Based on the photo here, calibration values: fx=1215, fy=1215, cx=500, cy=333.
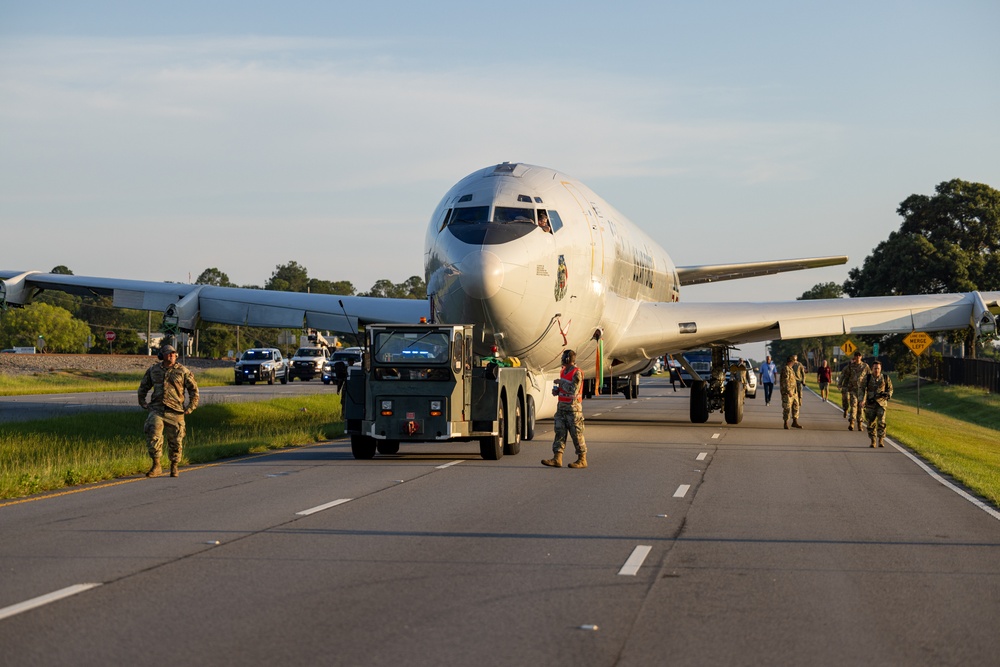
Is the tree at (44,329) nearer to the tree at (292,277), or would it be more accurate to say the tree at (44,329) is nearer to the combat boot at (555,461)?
the tree at (292,277)

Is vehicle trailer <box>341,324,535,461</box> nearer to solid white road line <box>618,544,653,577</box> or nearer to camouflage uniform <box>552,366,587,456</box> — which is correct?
camouflage uniform <box>552,366,587,456</box>

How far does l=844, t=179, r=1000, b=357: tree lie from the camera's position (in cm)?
6569

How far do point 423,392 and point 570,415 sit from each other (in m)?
2.34

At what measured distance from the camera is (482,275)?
2077cm

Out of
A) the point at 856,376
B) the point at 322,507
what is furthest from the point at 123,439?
the point at 856,376

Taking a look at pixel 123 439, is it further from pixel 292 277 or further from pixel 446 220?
pixel 292 277

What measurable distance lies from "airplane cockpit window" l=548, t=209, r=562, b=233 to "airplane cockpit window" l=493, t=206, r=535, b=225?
0.51 meters

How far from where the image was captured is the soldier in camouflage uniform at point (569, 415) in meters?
18.1

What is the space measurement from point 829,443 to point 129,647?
20.0 m

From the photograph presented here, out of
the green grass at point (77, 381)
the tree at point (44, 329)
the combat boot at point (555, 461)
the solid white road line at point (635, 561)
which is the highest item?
the tree at point (44, 329)

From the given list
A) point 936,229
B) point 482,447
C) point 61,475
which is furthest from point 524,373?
point 936,229

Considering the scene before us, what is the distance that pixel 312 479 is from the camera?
16.2 metres

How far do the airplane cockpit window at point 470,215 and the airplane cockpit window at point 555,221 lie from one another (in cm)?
130

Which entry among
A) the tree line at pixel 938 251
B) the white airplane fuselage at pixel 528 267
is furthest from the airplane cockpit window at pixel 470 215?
the tree line at pixel 938 251
